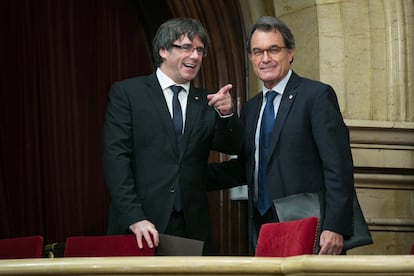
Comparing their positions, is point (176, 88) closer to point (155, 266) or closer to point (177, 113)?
point (177, 113)

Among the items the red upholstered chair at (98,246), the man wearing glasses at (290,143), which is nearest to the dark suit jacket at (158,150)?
the man wearing glasses at (290,143)

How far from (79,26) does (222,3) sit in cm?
72

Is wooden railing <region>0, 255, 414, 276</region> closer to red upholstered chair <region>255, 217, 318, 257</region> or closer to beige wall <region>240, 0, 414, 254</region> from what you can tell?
red upholstered chair <region>255, 217, 318, 257</region>

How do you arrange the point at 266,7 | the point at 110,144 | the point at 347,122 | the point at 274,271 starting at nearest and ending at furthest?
the point at 274,271 → the point at 110,144 → the point at 347,122 → the point at 266,7

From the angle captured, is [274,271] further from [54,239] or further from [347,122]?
[54,239]

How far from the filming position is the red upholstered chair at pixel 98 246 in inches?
134

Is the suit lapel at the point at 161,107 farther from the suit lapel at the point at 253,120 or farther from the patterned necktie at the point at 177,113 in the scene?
the suit lapel at the point at 253,120

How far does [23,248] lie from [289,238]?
0.83 meters

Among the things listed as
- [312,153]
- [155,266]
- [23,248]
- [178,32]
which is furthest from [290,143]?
[155,266]

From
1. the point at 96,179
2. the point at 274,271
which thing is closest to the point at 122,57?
the point at 96,179

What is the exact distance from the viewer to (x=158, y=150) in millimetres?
4375

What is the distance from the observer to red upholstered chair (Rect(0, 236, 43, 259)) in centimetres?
346

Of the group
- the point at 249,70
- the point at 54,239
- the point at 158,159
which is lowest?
the point at 54,239

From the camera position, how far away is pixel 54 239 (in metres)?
5.35
